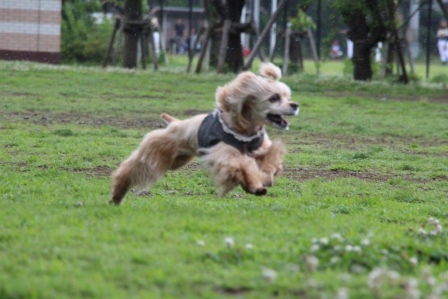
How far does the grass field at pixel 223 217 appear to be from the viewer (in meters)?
4.50

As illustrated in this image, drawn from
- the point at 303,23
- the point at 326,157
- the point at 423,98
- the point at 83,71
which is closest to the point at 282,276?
the point at 326,157

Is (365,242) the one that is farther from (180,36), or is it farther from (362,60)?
(180,36)

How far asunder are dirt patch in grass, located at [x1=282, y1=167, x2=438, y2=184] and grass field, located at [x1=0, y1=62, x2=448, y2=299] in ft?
0.07

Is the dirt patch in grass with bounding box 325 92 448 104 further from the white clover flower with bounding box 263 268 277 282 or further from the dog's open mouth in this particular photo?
the white clover flower with bounding box 263 268 277 282

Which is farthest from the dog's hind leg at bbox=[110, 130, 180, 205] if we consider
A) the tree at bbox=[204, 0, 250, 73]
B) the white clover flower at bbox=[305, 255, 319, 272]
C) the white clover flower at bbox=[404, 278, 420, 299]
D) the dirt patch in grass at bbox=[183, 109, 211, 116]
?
the tree at bbox=[204, 0, 250, 73]

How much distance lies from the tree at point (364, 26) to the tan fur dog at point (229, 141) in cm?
1338

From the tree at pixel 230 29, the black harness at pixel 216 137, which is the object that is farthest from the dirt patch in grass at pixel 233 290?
the tree at pixel 230 29

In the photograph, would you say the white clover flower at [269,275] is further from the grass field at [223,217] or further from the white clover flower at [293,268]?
the white clover flower at [293,268]

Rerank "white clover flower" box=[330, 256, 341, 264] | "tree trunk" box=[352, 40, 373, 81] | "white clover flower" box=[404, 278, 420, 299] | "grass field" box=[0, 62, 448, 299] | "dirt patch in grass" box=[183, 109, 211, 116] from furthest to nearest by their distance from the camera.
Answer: "tree trunk" box=[352, 40, 373, 81], "dirt patch in grass" box=[183, 109, 211, 116], "white clover flower" box=[330, 256, 341, 264], "grass field" box=[0, 62, 448, 299], "white clover flower" box=[404, 278, 420, 299]

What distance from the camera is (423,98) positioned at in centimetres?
1905

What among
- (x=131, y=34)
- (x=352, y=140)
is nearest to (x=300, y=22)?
(x=131, y=34)

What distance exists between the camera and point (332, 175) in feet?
32.0

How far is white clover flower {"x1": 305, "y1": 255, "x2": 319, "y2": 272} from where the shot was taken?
4615mm

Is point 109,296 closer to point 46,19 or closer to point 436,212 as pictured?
point 436,212
